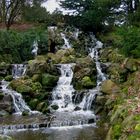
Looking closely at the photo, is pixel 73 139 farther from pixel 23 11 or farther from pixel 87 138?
pixel 23 11

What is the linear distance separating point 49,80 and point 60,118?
18.5ft

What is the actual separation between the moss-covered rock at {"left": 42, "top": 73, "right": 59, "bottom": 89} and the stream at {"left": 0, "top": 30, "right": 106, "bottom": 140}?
1.15 feet

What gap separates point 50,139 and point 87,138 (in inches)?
63.6

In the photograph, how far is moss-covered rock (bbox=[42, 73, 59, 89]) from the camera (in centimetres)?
2639

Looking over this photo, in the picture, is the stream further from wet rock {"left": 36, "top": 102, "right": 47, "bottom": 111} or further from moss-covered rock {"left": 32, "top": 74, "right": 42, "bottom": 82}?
moss-covered rock {"left": 32, "top": 74, "right": 42, "bottom": 82}

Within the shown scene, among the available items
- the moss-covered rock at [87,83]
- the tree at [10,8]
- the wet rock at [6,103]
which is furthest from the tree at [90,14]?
the wet rock at [6,103]

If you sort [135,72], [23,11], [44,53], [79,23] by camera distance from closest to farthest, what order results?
[135,72] < [44,53] < [79,23] < [23,11]

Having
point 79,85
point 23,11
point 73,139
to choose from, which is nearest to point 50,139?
point 73,139

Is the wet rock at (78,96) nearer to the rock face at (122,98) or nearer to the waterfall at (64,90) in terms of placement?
the waterfall at (64,90)

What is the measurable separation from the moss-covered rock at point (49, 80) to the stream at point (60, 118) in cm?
35

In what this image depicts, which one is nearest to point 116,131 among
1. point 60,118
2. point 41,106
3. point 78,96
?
point 60,118

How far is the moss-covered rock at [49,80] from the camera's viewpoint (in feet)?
86.6

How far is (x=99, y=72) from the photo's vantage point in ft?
91.8

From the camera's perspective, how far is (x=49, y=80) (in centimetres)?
2655
